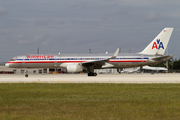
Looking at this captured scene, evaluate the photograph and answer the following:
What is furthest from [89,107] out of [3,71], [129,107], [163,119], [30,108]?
[3,71]

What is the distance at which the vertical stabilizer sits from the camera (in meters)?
49.2

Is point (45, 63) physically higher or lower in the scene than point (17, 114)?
higher

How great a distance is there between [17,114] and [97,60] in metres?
34.9

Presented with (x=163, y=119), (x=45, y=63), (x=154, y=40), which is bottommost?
(x=163, y=119)

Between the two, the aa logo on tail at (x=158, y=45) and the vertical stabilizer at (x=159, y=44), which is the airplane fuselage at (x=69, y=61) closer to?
the vertical stabilizer at (x=159, y=44)

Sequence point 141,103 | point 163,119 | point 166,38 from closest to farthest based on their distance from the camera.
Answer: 1. point 163,119
2. point 141,103
3. point 166,38

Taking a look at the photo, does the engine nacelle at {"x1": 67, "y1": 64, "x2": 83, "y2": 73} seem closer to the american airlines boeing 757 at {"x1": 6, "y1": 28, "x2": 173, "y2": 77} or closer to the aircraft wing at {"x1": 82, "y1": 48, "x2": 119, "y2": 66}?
the american airlines boeing 757 at {"x1": 6, "y1": 28, "x2": 173, "y2": 77}

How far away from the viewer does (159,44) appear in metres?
49.5

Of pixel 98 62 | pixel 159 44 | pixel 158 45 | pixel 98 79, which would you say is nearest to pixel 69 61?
pixel 98 62

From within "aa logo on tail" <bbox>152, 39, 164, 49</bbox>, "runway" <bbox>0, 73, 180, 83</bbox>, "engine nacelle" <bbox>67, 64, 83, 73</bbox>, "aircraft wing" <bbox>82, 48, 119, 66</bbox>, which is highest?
"aa logo on tail" <bbox>152, 39, 164, 49</bbox>

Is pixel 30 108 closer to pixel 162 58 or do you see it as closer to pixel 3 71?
pixel 162 58

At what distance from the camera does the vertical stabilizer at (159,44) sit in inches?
1938

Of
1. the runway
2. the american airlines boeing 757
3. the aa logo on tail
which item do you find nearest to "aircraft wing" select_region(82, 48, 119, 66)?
the american airlines boeing 757

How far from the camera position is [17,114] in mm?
11039
